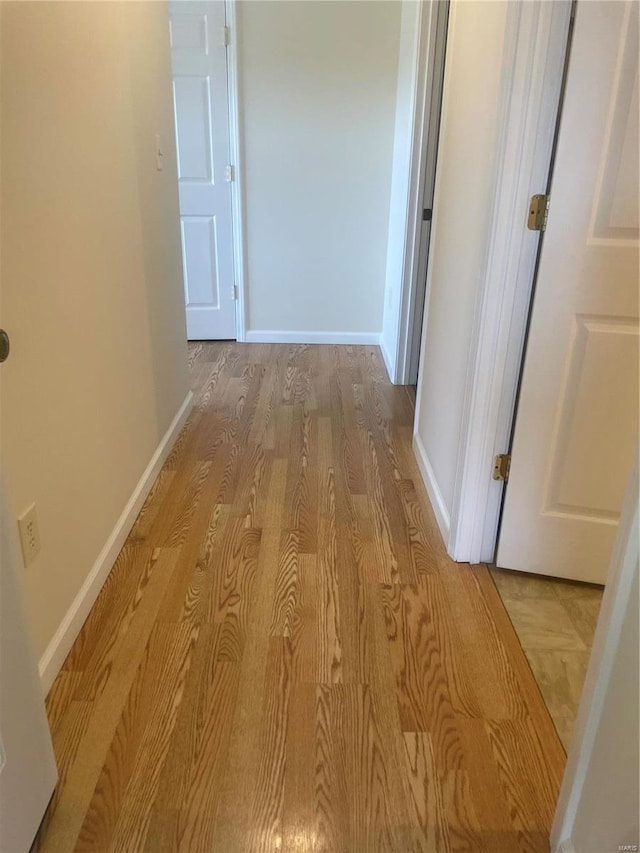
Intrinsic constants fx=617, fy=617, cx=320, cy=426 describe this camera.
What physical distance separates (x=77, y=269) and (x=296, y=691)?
121 cm

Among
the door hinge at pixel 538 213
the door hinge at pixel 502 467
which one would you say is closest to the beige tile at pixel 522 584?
the door hinge at pixel 502 467

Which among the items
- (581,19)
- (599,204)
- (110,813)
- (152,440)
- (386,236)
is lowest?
(110,813)

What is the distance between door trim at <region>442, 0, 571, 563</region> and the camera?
1479 mm

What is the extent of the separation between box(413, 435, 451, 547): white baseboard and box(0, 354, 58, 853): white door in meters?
1.33

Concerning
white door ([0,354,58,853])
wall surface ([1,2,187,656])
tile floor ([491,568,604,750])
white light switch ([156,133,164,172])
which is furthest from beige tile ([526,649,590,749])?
white light switch ([156,133,164,172])

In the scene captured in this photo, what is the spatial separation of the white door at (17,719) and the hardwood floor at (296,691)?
0.44ft

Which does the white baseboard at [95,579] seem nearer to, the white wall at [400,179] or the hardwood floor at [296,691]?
the hardwood floor at [296,691]

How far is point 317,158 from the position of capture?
396 centimetres

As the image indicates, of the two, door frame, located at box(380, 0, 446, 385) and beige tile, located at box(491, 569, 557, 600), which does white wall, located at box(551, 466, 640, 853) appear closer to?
beige tile, located at box(491, 569, 557, 600)

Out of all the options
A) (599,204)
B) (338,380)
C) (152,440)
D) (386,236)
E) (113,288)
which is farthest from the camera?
(386,236)

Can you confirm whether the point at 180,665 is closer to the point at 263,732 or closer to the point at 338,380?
the point at 263,732

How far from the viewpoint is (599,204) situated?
1.51 m

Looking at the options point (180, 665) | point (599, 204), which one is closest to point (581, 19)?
point (599, 204)

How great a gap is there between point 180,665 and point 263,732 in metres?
0.30
